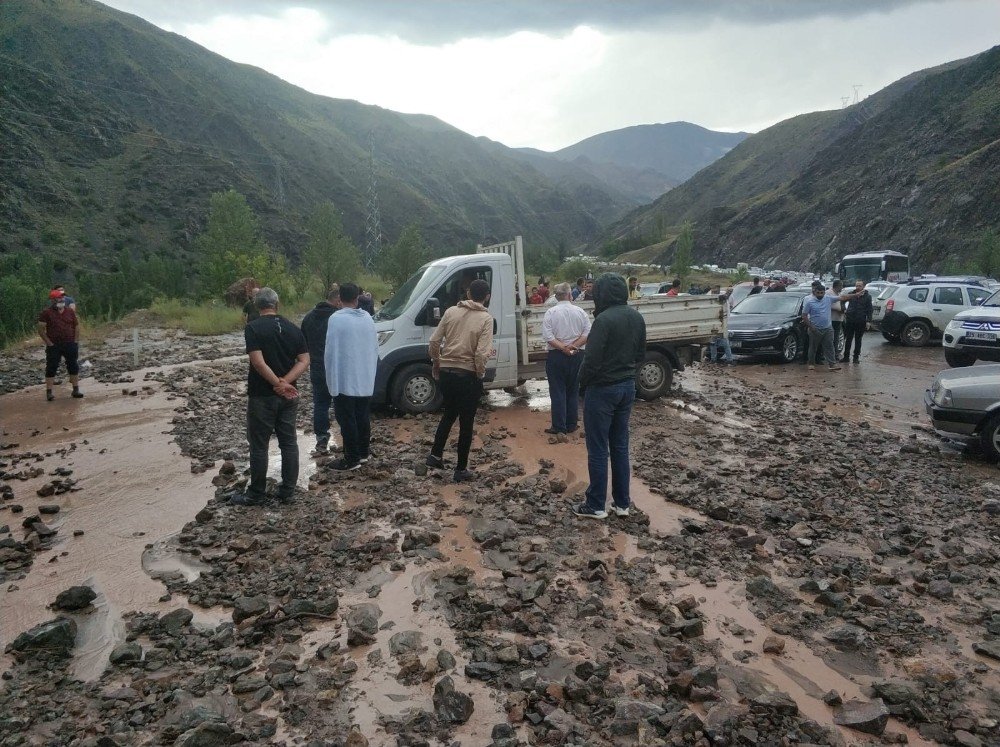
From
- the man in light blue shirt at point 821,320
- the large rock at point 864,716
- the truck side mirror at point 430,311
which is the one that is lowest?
the large rock at point 864,716

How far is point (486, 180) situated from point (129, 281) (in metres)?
142

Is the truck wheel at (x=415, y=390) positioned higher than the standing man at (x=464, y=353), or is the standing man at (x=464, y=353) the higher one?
the standing man at (x=464, y=353)

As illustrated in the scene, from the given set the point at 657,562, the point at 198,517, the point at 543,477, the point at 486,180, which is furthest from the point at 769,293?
the point at 486,180

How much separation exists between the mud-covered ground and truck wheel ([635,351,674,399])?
2.59m

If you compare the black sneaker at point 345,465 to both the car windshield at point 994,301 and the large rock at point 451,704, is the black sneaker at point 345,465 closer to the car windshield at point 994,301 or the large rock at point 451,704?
the large rock at point 451,704

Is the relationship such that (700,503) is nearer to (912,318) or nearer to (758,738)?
(758,738)

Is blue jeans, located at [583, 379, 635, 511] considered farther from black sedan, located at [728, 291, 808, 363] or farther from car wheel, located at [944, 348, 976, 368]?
car wheel, located at [944, 348, 976, 368]

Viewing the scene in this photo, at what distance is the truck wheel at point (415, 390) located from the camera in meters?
9.68

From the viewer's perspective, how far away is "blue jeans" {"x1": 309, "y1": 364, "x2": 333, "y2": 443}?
26.6 ft

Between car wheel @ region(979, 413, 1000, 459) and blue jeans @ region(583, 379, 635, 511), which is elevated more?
blue jeans @ region(583, 379, 635, 511)

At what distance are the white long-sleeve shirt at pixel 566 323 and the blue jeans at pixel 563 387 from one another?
0.87 ft

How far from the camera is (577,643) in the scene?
12.9 ft

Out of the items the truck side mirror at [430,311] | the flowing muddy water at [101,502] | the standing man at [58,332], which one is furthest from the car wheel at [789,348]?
the standing man at [58,332]

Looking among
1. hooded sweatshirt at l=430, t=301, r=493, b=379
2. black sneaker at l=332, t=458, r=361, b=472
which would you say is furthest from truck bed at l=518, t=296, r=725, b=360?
black sneaker at l=332, t=458, r=361, b=472
